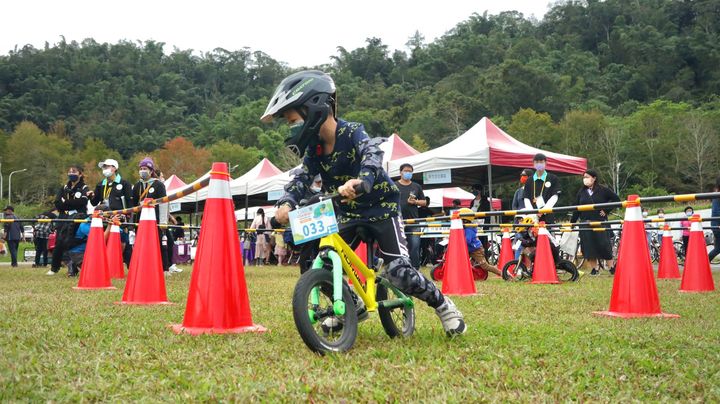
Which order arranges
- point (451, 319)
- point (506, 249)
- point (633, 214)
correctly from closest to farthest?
point (451, 319) → point (633, 214) → point (506, 249)

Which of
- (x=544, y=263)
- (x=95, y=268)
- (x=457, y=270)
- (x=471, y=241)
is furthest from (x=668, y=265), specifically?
(x=95, y=268)

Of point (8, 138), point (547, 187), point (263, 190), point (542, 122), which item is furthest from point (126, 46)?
point (547, 187)

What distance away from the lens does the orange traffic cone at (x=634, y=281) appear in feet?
19.6

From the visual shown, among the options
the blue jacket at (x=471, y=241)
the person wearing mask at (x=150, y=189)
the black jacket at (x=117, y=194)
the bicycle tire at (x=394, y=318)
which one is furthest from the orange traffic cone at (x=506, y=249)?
the bicycle tire at (x=394, y=318)

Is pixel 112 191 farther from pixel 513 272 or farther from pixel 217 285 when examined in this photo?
pixel 217 285

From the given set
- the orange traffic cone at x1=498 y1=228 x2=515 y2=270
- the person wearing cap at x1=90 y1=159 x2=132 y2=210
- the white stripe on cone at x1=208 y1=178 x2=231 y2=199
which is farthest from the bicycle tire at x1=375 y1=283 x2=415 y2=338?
the orange traffic cone at x1=498 y1=228 x2=515 y2=270

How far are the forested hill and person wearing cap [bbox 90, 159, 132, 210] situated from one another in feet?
185

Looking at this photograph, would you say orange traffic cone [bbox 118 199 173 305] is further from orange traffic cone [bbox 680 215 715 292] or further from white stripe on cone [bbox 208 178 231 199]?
orange traffic cone [bbox 680 215 715 292]

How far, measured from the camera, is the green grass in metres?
3.04

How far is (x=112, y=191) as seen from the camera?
12594mm

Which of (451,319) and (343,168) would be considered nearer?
(343,168)

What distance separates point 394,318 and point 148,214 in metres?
3.48

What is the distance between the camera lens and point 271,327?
521 cm

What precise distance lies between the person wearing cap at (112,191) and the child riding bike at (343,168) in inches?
353
